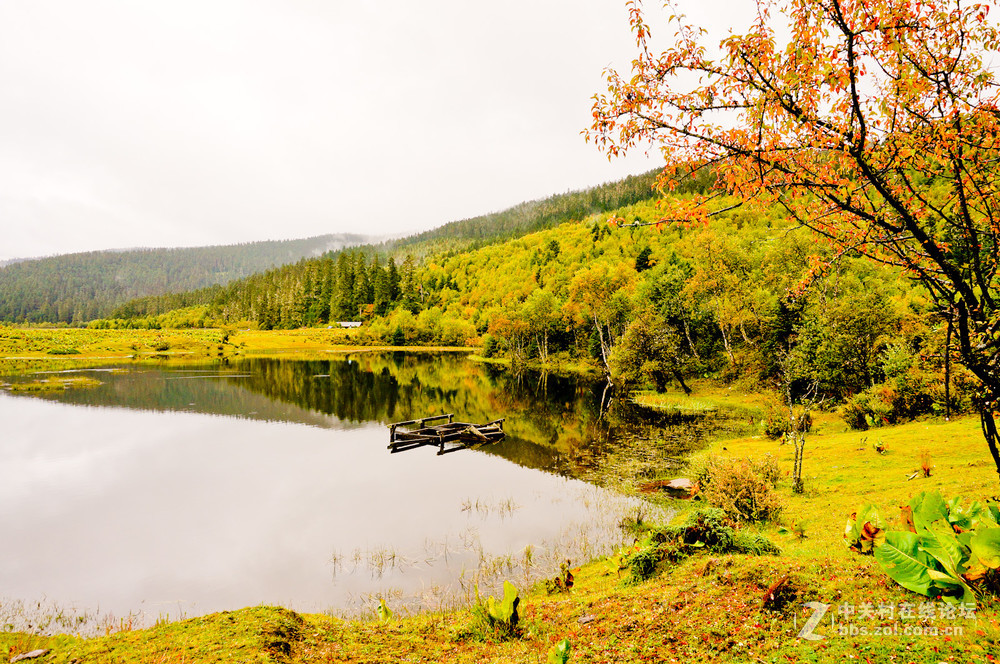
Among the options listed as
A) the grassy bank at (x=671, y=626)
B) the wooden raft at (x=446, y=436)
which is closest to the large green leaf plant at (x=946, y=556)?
the grassy bank at (x=671, y=626)

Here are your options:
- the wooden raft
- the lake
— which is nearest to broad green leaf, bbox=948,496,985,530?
the lake

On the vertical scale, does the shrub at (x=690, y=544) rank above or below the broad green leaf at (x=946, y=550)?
below

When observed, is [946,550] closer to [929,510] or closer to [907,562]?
[907,562]

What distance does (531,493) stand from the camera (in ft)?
66.2

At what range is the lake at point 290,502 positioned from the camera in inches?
510

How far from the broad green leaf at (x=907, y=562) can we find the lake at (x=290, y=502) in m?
9.02

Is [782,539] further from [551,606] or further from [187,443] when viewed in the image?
[187,443]

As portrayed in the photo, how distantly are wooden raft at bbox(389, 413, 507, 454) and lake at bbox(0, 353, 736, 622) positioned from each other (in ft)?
2.88

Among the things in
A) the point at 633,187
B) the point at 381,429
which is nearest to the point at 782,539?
the point at 381,429

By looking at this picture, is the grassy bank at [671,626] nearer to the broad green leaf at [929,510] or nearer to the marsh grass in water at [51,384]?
the broad green leaf at [929,510]

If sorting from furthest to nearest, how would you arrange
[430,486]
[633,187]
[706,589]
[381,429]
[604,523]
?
[633,187]
[381,429]
[430,486]
[604,523]
[706,589]

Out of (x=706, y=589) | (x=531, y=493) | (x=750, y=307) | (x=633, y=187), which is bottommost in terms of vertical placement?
(x=531, y=493)

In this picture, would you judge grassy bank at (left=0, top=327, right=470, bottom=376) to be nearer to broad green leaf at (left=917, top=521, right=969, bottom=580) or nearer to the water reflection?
the water reflection

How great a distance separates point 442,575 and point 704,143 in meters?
13.0
